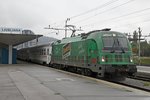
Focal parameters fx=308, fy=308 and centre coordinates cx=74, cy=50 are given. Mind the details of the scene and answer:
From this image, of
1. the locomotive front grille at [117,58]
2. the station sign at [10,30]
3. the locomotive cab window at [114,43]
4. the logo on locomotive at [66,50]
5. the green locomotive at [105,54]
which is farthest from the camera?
the station sign at [10,30]

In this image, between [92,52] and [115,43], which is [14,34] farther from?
[115,43]

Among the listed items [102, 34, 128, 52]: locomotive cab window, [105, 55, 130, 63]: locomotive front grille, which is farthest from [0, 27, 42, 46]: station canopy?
[105, 55, 130, 63]: locomotive front grille

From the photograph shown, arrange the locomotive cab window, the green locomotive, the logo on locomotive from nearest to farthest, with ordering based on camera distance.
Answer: the green locomotive
the locomotive cab window
the logo on locomotive

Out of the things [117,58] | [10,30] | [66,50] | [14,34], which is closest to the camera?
[117,58]

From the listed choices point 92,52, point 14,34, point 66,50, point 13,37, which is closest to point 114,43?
point 92,52

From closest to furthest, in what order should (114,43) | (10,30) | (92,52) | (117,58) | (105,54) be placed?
(105,54)
(117,58)
(114,43)
(92,52)
(10,30)

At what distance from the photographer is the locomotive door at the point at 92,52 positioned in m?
18.6

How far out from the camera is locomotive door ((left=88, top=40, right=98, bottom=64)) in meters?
18.6

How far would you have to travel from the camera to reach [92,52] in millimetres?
19078

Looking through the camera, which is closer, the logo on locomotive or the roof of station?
the logo on locomotive

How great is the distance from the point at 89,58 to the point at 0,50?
29564 mm

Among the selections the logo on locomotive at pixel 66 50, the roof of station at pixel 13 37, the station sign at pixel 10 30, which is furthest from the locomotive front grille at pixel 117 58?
the station sign at pixel 10 30

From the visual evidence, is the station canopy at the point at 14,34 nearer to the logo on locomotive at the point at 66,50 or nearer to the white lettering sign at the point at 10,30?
the white lettering sign at the point at 10,30

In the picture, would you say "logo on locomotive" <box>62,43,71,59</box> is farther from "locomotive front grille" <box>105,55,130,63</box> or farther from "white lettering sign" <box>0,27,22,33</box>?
"white lettering sign" <box>0,27,22,33</box>
